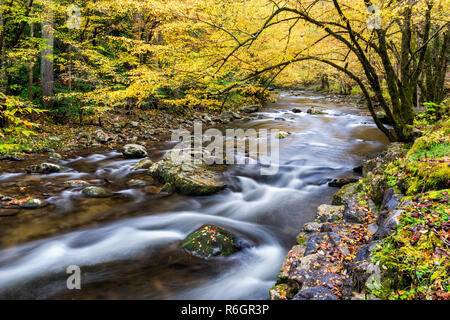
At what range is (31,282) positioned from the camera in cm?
377

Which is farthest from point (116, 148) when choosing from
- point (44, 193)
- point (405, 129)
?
point (405, 129)

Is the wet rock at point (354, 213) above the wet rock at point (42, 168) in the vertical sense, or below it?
below

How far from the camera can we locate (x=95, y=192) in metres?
6.30

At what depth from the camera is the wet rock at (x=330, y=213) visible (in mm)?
4512

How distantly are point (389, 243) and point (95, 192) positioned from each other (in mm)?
6238

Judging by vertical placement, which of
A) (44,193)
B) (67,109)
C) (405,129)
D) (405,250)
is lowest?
(44,193)

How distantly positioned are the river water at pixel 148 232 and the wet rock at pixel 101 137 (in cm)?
167

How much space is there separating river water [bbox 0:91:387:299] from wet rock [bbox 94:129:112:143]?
1669 mm

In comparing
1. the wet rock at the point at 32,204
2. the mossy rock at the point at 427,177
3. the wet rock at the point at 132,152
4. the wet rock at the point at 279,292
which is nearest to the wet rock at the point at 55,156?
the wet rock at the point at 132,152

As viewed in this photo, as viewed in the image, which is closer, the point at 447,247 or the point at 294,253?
the point at 447,247
